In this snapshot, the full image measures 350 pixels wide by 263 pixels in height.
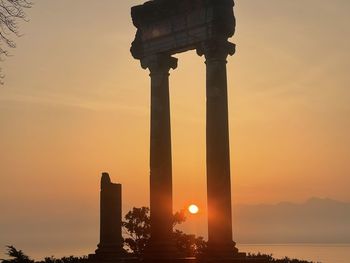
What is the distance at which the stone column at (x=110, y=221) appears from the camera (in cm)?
3991

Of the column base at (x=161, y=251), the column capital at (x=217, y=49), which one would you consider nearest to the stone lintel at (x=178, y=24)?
the column capital at (x=217, y=49)

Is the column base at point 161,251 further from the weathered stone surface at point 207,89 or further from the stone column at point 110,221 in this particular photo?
the stone column at point 110,221

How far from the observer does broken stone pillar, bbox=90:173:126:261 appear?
39844 mm

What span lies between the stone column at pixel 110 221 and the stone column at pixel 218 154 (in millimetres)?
5985

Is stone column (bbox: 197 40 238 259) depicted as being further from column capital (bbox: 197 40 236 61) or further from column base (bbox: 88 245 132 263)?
column base (bbox: 88 245 132 263)

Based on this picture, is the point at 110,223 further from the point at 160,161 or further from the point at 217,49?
the point at 217,49

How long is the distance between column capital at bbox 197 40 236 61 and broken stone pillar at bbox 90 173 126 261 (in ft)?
31.2

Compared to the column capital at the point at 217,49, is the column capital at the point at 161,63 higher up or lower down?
higher up

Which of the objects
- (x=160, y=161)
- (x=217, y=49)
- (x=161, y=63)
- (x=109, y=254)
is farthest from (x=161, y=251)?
(x=217, y=49)

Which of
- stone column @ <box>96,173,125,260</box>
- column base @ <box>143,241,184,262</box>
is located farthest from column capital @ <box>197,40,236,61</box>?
column base @ <box>143,241,184,262</box>

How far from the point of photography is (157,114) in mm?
42594

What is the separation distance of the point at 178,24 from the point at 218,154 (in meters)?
9.30

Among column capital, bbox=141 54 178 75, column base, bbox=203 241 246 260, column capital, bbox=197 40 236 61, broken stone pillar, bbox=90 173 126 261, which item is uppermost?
column capital, bbox=141 54 178 75

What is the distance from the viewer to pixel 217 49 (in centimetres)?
3897
